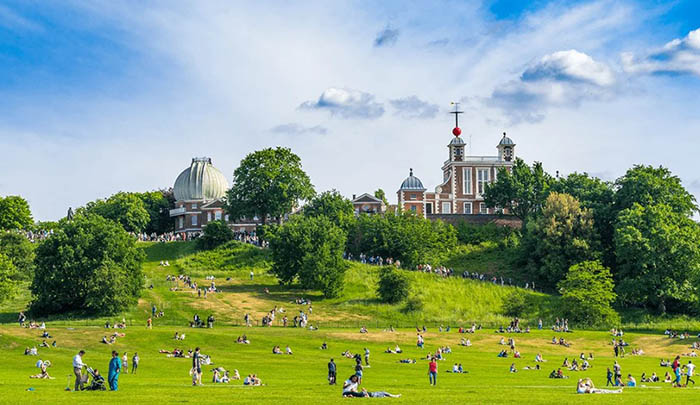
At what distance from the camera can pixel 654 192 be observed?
98.9 meters

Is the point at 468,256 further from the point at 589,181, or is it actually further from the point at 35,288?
the point at 35,288

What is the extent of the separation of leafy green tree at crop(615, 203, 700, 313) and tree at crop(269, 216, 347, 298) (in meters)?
30.0

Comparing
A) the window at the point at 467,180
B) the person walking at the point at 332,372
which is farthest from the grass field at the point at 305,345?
the window at the point at 467,180

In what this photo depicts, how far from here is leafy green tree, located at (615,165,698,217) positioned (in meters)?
97.6

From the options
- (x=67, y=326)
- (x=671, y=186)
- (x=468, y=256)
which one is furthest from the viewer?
(x=468, y=256)

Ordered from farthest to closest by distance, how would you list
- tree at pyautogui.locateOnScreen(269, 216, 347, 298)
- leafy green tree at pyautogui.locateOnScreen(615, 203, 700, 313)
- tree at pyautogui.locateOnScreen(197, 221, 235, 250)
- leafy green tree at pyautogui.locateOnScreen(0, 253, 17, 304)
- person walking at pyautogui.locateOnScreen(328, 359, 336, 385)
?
tree at pyautogui.locateOnScreen(197, 221, 235, 250) < tree at pyautogui.locateOnScreen(269, 216, 347, 298) < leafy green tree at pyautogui.locateOnScreen(615, 203, 700, 313) < leafy green tree at pyautogui.locateOnScreen(0, 253, 17, 304) < person walking at pyautogui.locateOnScreen(328, 359, 336, 385)

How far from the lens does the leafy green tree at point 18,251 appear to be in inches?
3797

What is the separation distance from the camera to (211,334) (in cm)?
6456

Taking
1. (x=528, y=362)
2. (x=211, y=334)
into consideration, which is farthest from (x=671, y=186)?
(x=211, y=334)

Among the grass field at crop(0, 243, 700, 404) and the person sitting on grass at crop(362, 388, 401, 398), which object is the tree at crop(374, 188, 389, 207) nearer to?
the grass field at crop(0, 243, 700, 404)

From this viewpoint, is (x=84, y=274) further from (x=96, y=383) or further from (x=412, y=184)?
(x=412, y=184)

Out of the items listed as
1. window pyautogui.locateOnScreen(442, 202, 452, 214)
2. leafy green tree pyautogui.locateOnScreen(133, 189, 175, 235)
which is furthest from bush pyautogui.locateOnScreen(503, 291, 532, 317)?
leafy green tree pyautogui.locateOnScreen(133, 189, 175, 235)

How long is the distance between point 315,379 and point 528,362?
1938cm

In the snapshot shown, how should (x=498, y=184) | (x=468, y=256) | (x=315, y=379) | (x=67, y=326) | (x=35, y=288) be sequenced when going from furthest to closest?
(x=498, y=184)
(x=468, y=256)
(x=35, y=288)
(x=67, y=326)
(x=315, y=379)
